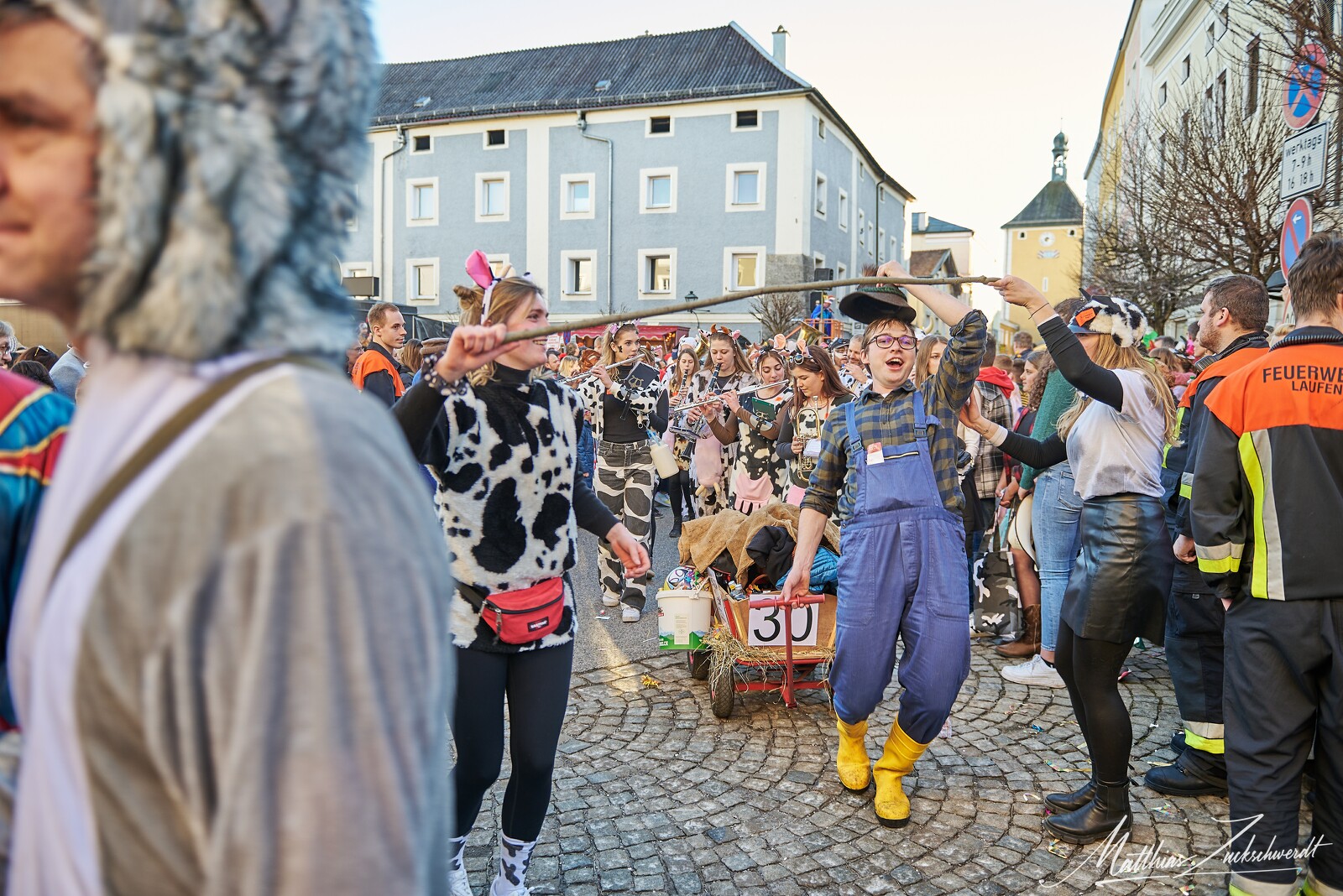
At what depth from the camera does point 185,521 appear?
812mm

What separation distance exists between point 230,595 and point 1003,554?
23.1ft

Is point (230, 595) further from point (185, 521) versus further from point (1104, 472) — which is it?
point (1104, 472)

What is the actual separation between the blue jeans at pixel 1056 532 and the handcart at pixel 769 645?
1.40m

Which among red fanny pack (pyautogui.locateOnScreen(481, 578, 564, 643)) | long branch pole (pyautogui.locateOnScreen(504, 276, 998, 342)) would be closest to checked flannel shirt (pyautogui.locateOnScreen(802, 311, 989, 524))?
long branch pole (pyautogui.locateOnScreen(504, 276, 998, 342))

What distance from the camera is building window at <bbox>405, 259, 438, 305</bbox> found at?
39.2 meters

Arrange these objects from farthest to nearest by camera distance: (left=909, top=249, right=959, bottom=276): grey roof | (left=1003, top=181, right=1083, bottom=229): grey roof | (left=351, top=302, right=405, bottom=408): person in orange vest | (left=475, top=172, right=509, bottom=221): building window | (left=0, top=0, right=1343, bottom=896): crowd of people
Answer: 1. (left=1003, top=181, right=1083, bottom=229): grey roof
2. (left=909, top=249, right=959, bottom=276): grey roof
3. (left=475, top=172, right=509, bottom=221): building window
4. (left=351, top=302, right=405, bottom=408): person in orange vest
5. (left=0, top=0, right=1343, bottom=896): crowd of people

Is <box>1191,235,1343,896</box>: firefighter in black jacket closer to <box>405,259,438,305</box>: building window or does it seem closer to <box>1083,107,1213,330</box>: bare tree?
<box>1083,107,1213,330</box>: bare tree

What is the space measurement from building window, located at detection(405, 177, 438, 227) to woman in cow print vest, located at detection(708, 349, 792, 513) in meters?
33.6

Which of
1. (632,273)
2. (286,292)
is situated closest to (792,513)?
(286,292)

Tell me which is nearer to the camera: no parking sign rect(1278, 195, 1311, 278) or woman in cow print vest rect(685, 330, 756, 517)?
no parking sign rect(1278, 195, 1311, 278)

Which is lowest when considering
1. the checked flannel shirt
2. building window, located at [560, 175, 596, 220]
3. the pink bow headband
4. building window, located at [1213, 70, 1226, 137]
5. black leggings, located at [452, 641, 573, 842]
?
black leggings, located at [452, 641, 573, 842]

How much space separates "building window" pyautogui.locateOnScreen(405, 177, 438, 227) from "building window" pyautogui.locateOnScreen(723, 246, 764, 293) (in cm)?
1306

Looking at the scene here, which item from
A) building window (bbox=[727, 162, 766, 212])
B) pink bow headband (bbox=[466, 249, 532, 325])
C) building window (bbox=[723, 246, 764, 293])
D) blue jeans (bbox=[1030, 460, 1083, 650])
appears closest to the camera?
pink bow headband (bbox=[466, 249, 532, 325])

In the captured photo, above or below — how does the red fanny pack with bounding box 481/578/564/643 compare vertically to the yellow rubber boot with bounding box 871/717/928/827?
above
